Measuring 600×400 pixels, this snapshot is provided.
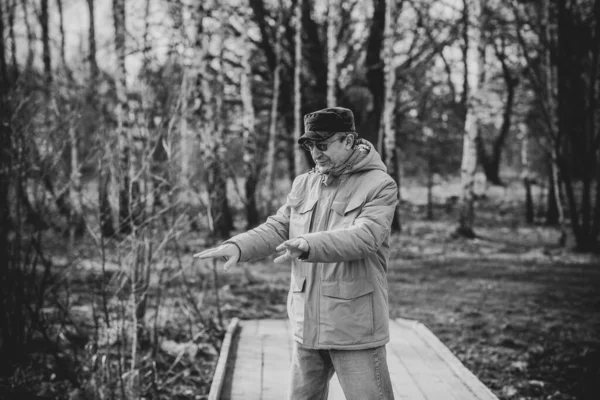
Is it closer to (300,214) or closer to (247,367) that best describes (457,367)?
(247,367)

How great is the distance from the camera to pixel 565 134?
13.1m

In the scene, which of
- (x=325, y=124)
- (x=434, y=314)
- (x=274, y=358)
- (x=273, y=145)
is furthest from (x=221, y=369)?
(x=273, y=145)

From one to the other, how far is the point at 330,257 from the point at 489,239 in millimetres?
12561

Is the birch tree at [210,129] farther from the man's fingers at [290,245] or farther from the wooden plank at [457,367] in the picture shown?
the man's fingers at [290,245]

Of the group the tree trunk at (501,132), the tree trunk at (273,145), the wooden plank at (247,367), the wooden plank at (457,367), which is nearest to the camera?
the wooden plank at (457,367)

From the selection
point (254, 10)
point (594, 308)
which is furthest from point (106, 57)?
point (594, 308)

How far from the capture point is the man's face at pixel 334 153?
2961 millimetres

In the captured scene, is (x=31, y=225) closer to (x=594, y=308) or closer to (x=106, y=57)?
(x=594, y=308)

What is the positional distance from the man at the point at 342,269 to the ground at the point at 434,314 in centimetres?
257

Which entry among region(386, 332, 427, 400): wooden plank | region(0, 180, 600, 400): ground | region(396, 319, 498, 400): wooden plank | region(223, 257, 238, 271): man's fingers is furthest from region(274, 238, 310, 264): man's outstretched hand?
region(0, 180, 600, 400): ground

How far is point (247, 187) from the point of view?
14086 mm

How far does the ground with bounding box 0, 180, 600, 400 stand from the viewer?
18.5ft

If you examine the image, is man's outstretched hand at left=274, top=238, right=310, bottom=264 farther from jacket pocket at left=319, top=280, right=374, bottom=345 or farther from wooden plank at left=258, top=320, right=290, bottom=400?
wooden plank at left=258, top=320, right=290, bottom=400

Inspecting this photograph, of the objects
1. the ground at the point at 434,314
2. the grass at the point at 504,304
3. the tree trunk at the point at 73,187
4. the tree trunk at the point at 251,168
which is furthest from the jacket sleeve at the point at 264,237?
the tree trunk at the point at 251,168
